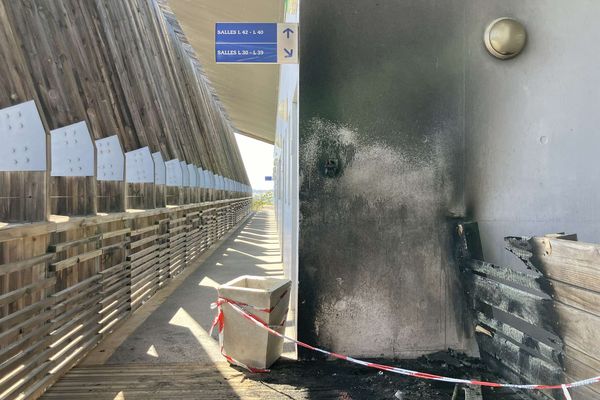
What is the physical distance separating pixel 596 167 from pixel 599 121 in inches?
13.5

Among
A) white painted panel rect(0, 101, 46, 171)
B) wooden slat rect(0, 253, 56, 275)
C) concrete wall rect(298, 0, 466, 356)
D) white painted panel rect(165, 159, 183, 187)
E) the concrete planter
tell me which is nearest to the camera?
wooden slat rect(0, 253, 56, 275)

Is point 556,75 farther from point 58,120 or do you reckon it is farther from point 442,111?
point 58,120

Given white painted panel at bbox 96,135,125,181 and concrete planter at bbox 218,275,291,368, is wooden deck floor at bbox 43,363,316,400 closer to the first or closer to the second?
concrete planter at bbox 218,275,291,368

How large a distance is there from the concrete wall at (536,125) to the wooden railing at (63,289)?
132 inches

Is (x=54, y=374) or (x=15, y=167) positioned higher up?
(x=15, y=167)

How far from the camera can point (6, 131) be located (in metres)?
3.65

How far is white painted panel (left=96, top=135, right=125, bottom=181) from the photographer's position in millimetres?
5949

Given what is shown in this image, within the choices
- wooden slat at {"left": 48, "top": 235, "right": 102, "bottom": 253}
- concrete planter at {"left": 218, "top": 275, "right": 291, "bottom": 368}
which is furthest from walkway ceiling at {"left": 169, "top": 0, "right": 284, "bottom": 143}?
concrete planter at {"left": 218, "top": 275, "right": 291, "bottom": 368}

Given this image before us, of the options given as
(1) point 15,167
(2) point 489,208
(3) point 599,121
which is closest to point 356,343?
(2) point 489,208

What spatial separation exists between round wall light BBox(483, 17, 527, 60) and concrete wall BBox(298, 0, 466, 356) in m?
0.28

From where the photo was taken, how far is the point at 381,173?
4.77 m

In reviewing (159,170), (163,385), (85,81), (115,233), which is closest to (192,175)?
(159,170)

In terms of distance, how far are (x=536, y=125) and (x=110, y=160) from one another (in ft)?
14.1

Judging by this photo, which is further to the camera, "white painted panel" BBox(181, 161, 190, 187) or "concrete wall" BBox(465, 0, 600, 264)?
"white painted panel" BBox(181, 161, 190, 187)
